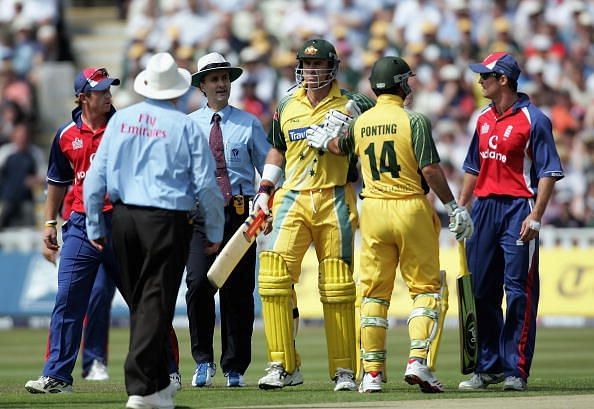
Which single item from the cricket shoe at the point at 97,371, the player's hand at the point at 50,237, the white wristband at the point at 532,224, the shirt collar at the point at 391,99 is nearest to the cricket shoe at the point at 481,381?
the white wristband at the point at 532,224

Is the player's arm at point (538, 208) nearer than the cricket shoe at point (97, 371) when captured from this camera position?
Yes

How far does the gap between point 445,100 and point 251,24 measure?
479 centimetres

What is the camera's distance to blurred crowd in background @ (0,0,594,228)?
25.9 m

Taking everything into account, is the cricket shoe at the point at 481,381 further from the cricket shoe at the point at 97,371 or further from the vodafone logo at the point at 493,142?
the cricket shoe at the point at 97,371

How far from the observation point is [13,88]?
28.2 m

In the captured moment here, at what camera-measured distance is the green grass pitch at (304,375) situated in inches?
480

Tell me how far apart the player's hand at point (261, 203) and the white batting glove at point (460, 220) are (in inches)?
58.0

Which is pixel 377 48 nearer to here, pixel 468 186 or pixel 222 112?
pixel 222 112

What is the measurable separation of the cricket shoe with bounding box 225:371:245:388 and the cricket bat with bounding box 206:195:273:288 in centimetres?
155

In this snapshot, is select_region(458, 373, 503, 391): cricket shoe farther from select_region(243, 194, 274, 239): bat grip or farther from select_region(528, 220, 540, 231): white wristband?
select_region(243, 194, 274, 239): bat grip

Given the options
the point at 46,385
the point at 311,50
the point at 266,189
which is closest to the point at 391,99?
the point at 311,50

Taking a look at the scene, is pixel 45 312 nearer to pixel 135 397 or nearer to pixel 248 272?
pixel 248 272

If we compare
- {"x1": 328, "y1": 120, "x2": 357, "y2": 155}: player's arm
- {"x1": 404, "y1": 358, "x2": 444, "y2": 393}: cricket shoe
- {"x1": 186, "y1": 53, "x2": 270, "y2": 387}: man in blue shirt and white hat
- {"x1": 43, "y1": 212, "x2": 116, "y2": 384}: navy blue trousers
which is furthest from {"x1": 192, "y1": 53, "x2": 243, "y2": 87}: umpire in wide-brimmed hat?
{"x1": 404, "y1": 358, "x2": 444, "y2": 393}: cricket shoe

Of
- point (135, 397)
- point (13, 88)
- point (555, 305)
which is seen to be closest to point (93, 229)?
point (135, 397)
